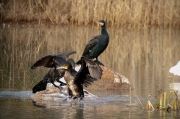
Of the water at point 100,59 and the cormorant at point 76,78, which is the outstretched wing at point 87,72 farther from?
the water at point 100,59

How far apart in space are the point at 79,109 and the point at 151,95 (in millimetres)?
1937

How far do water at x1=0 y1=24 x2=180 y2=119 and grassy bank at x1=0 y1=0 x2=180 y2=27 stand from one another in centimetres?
41

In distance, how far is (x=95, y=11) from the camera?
2389 centimetres

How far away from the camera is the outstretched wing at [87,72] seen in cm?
912

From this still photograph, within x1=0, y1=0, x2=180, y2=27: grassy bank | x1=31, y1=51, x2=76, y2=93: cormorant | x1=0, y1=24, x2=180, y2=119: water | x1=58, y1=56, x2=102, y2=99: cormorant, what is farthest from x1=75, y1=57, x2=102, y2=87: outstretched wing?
x1=0, y1=0, x2=180, y2=27: grassy bank

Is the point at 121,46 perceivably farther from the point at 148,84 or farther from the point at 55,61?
the point at 55,61

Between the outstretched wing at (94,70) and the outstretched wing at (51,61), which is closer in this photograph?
the outstretched wing at (94,70)

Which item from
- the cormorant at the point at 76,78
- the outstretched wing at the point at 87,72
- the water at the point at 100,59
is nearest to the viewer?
the water at the point at 100,59

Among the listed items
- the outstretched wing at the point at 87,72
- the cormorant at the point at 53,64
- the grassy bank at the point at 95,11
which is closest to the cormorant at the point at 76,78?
the outstretched wing at the point at 87,72

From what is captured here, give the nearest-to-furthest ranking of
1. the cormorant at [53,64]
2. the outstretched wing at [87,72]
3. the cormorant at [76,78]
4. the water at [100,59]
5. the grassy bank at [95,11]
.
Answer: the water at [100,59] → the outstretched wing at [87,72] → the cormorant at [76,78] → the cormorant at [53,64] → the grassy bank at [95,11]

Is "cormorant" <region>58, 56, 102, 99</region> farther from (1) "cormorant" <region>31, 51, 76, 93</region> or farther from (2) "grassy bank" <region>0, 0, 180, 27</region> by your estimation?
(2) "grassy bank" <region>0, 0, 180, 27</region>

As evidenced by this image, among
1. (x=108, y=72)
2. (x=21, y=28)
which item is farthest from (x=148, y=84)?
(x=21, y=28)

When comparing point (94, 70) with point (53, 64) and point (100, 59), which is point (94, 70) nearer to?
point (53, 64)

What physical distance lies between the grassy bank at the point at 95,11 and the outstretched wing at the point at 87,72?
14.3 m
